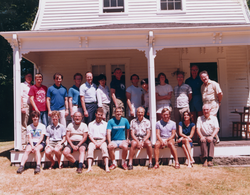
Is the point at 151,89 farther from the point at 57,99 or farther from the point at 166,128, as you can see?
the point at 57,99

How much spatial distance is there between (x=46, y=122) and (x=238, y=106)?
6.46 m

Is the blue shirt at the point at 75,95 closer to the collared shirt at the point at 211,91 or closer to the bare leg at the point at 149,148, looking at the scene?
the bare leg at the point at 149,148

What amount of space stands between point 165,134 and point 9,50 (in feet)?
41.6

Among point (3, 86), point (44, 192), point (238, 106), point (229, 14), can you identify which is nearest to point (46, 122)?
point (44, 192)

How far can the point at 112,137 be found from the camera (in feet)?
19.1

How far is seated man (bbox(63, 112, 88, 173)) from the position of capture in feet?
18.3

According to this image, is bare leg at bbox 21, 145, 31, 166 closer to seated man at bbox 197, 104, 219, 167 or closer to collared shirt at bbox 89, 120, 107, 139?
collared shirt at bbox 89, 120, 107, 139

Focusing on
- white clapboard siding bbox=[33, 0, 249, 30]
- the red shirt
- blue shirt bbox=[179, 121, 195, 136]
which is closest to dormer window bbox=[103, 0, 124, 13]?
white clapboard siding bbox=[33, 0, 249, 30]

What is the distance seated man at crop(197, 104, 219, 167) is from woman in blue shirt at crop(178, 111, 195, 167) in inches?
7.9

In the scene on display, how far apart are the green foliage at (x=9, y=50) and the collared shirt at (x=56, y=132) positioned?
911cm

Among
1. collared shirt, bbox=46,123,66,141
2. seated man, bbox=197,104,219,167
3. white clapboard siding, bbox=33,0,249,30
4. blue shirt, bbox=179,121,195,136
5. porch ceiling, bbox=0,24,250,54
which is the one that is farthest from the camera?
white clapboard siding, bbox=33,0,249,30

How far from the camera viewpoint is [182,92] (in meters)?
6.36

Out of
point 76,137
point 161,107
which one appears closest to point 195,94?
point 161,107

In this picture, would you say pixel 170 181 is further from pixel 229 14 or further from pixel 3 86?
pixel 3 86
